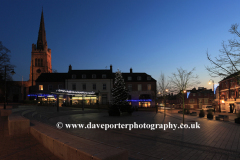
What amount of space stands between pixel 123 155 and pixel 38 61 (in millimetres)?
99501

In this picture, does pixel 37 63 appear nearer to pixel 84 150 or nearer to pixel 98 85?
pixel 98 85

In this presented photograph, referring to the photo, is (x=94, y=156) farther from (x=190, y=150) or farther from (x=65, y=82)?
(x=65, y=82)

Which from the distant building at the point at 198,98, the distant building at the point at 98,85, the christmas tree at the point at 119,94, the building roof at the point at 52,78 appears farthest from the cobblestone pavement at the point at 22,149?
the distant building at the point at 198,98

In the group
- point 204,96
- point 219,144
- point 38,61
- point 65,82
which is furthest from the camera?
point 38,61

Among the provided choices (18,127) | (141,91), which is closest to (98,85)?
(141,91)

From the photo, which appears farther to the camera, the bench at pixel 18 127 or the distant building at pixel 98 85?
the distant building at pixel 98 85

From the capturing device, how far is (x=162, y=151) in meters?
7.39

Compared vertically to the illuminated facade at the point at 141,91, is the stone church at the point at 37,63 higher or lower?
higher

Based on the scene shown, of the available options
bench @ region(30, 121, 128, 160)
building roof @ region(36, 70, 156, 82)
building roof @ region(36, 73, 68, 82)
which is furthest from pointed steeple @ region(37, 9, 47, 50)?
bench @ region(30, 121, 128, 160)

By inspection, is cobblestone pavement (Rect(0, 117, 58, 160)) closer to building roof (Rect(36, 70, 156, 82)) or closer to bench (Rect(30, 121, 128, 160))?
bench (Rect(30, 121, 128, 160))

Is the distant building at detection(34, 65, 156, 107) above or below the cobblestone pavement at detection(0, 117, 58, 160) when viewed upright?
above

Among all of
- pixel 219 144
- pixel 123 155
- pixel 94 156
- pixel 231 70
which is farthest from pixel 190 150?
pixel 94 156

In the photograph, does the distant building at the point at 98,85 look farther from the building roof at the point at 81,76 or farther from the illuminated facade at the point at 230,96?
the illuminated facade at the point at 230,96

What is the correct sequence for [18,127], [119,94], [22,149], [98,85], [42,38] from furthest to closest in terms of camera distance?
[42,38]
[98,85]
[119,94]
[18,127]
[22,149]
